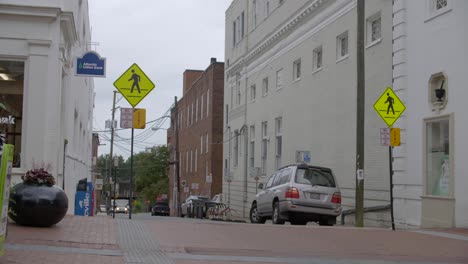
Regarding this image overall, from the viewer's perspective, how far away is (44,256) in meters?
8.63

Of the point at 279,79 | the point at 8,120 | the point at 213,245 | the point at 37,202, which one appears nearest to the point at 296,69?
the point at 279,79

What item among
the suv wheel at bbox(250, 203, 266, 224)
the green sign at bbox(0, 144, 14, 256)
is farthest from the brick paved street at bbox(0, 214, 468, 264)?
the suv wheel at bbox(250, 203, 266, 224)

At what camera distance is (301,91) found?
28578 millimetres

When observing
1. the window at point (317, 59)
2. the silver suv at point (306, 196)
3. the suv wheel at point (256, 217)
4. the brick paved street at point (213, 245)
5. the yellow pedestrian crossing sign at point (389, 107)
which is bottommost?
the suv wheel at point (256, 217)

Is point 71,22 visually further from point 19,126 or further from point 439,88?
point 439,88

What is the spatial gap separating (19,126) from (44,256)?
23.8ft

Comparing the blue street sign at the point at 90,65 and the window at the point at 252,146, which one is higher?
the blue street sign at the point at 90,65

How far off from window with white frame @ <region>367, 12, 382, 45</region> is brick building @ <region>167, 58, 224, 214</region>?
27.1 m

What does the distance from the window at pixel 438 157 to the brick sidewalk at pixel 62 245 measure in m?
8.80

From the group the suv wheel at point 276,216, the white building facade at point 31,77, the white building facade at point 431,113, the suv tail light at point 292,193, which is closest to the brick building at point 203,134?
the suv wheel at point 276,216

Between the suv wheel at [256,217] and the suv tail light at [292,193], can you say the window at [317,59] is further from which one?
the suv tail light at [292,193]

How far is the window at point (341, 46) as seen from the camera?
24.1 metres

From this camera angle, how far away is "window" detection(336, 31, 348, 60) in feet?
79.0

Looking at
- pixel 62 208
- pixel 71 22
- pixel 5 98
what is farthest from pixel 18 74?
pixel 62 208
